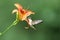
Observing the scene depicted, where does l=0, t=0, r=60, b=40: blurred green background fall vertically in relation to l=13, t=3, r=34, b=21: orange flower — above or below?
above

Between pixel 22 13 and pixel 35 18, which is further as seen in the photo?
pixel 35 18

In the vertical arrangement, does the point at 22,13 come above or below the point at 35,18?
below

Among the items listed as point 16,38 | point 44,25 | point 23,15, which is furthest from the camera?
point 44,25

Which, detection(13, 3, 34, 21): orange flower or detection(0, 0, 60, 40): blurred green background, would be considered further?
detection(0, 0, 60, 40): blurred green background

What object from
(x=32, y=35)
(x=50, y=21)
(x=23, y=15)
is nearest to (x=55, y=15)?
(x=50, y=21)

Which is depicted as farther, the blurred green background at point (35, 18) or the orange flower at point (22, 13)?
the blurred green background at point (35, 18)

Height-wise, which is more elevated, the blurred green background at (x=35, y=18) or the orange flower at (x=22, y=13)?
the blurred green background at (x=35, y=18)

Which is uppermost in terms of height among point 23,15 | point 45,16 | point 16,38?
point 45,16

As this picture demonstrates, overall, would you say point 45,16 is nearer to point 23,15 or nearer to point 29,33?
point 29,33
